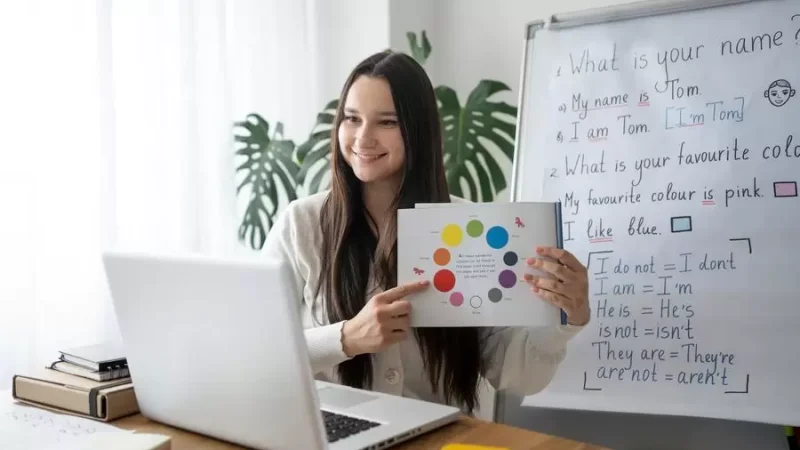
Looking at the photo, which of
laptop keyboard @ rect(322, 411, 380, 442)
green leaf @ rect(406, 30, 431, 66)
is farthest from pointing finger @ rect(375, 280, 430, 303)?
green leaf @ rect(406, 30, 431, 66)

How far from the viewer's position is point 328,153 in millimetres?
2539

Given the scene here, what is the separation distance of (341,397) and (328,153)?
1.37 metres

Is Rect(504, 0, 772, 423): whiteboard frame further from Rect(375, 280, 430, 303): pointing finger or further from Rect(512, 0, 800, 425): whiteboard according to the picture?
Rect(375, 280, 430, 303): pointing finger

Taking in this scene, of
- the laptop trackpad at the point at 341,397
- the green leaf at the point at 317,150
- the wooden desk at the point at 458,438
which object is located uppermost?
the green leaf at the point at 317,150

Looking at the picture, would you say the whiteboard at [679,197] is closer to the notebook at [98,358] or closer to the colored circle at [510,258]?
the colored circle at [510,258]

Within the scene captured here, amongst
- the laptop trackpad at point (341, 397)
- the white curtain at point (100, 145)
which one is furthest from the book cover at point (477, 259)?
the white curtain at point (100, 145)

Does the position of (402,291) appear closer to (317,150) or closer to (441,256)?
(441,256)

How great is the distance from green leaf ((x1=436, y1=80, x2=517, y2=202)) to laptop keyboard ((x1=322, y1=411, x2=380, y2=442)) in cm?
144

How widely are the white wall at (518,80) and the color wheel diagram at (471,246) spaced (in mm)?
700

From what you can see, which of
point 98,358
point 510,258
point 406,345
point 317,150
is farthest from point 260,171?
point 510,258

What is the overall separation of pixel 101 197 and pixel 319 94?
1.01 m

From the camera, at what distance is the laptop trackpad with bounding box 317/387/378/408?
1237 millimetres

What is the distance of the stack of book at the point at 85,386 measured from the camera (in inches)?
47.5

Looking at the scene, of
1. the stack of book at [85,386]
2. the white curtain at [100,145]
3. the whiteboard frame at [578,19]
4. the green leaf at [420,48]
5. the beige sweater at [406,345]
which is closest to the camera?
the stack of book at [85,386]
